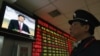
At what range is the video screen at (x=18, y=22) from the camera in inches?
88.0

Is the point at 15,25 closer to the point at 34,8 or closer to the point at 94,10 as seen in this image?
the point at 34,8

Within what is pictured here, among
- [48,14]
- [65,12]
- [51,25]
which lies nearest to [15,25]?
[48,14]

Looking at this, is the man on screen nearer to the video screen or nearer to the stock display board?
the video screen

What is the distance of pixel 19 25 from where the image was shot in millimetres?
2453

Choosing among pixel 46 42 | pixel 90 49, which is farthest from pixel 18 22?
pixel 90 49

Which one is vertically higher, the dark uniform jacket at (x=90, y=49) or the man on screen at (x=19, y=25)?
the man on screen at (x=19, y=25)

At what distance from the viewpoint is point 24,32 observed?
253cm

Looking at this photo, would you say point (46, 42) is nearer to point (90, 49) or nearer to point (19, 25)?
point (19, 25)

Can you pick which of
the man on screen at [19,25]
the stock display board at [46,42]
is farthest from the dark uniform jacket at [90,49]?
the stock display board at [46,42]

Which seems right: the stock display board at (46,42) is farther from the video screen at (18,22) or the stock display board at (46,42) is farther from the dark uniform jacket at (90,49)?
the dark uniform jacket at (90,49)

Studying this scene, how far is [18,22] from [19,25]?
0.24 ft

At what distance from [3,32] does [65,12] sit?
2079 millimetres

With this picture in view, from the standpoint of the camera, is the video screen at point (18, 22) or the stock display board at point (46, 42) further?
the stock display board at point (46, 42)

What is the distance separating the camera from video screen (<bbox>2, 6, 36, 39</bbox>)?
7.33 feet
